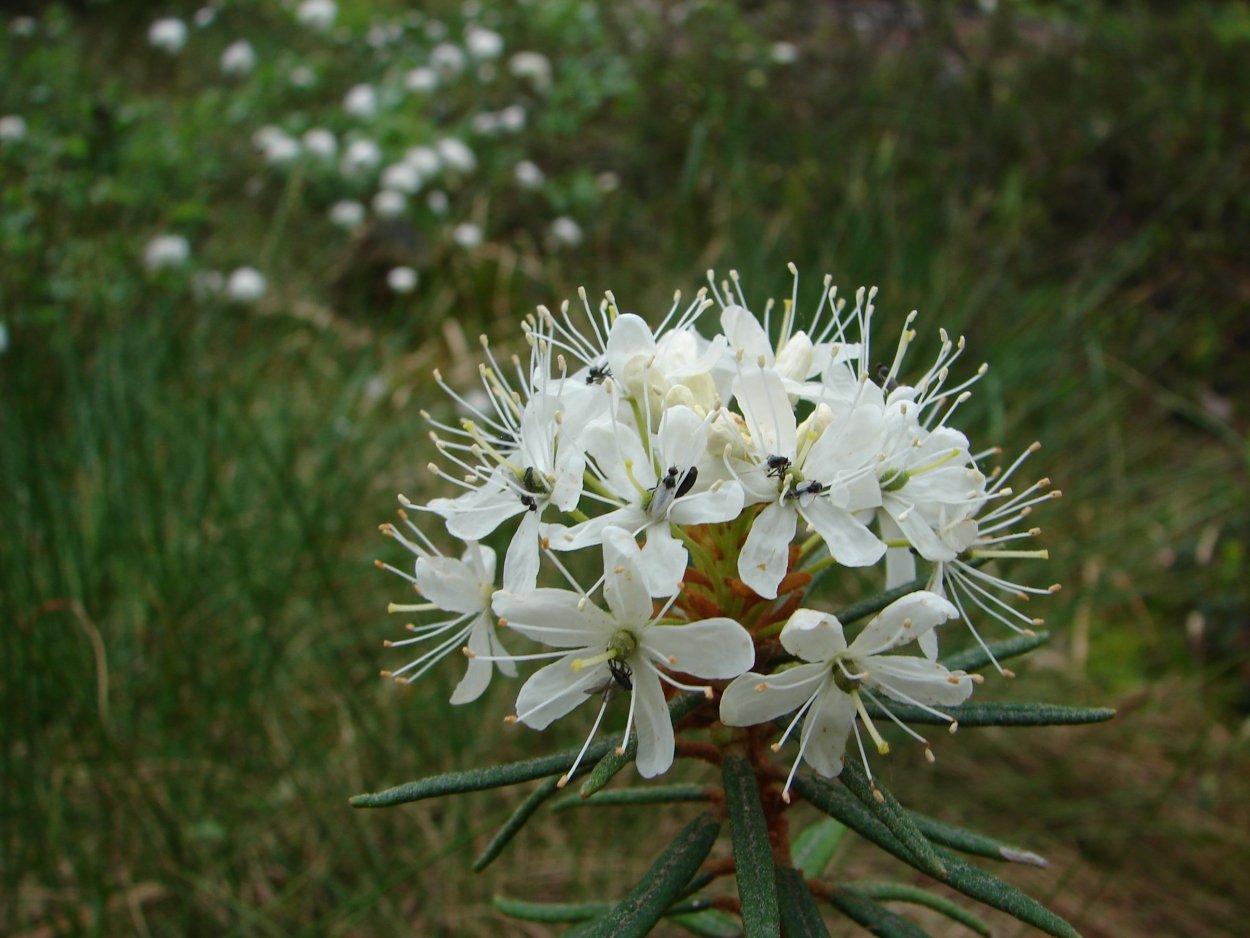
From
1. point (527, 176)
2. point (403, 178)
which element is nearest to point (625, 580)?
point (403, 178)

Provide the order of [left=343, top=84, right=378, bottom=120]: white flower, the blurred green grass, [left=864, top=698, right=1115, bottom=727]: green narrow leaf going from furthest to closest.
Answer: [left=343, top=84, right=378, bottom=120]: white flower, the blurred green grass, [left=864, top=698, right=1115, bottom=727]: green narrow leaf

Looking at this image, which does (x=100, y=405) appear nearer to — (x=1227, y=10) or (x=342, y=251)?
(x=342, y=251)

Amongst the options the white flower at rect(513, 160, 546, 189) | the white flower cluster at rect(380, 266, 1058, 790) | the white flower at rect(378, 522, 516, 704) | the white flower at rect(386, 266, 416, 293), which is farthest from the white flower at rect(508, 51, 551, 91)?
the white flower at rect(378, 522, 516, 704)

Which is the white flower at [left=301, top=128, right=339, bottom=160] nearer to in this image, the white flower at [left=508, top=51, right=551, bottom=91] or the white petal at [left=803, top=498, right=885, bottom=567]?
the white flower at [left=508, top=51, right=551, bottom=91]

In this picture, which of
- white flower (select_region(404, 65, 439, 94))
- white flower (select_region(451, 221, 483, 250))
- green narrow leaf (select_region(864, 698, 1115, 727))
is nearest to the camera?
green narrow leaf (select_region(864, 698, 1115, 727))

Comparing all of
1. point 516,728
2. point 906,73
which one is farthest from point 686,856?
point 906,73

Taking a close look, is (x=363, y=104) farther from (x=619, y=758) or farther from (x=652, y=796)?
(x=619, y=758)
